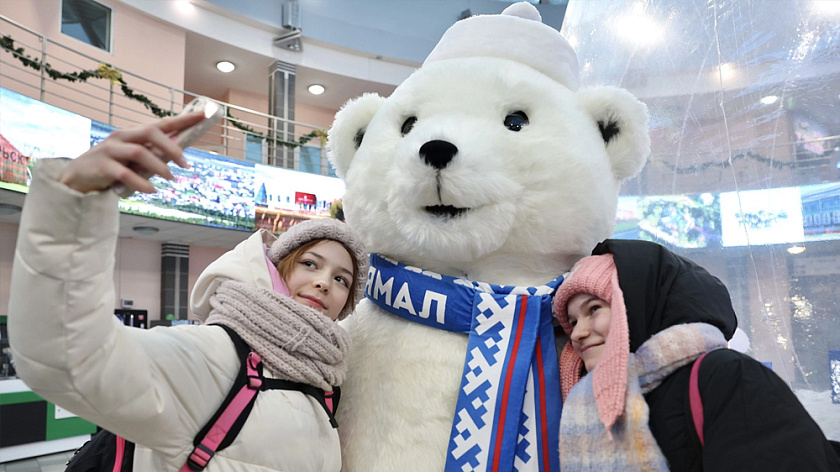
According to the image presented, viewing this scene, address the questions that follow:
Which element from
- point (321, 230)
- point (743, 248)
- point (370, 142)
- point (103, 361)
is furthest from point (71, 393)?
point (743, 248)

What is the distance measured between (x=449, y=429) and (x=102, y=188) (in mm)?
946

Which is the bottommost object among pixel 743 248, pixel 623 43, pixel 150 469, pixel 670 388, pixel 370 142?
pixel 150 469

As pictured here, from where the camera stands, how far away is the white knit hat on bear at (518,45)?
1.77m

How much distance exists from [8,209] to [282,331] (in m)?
8.24

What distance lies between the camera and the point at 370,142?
1.76m

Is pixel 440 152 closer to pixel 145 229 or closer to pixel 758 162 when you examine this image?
pixel 758 162

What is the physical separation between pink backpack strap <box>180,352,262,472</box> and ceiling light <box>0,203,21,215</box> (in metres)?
7.92

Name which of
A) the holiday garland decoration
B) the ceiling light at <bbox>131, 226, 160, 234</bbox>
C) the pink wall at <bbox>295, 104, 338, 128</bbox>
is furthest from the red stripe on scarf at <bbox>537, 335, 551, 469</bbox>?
the pink wall at <bbox>295, 104, 338, 128</bbox>

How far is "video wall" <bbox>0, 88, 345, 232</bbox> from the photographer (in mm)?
7004

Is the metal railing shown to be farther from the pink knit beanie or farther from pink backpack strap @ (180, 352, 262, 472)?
the pink knit beanie

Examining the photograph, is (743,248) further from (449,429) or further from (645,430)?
(449,429)

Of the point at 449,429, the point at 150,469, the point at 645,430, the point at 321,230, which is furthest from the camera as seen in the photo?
the point at 321,230

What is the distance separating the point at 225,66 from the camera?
498 inches

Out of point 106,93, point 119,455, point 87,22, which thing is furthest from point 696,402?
point 87,22
